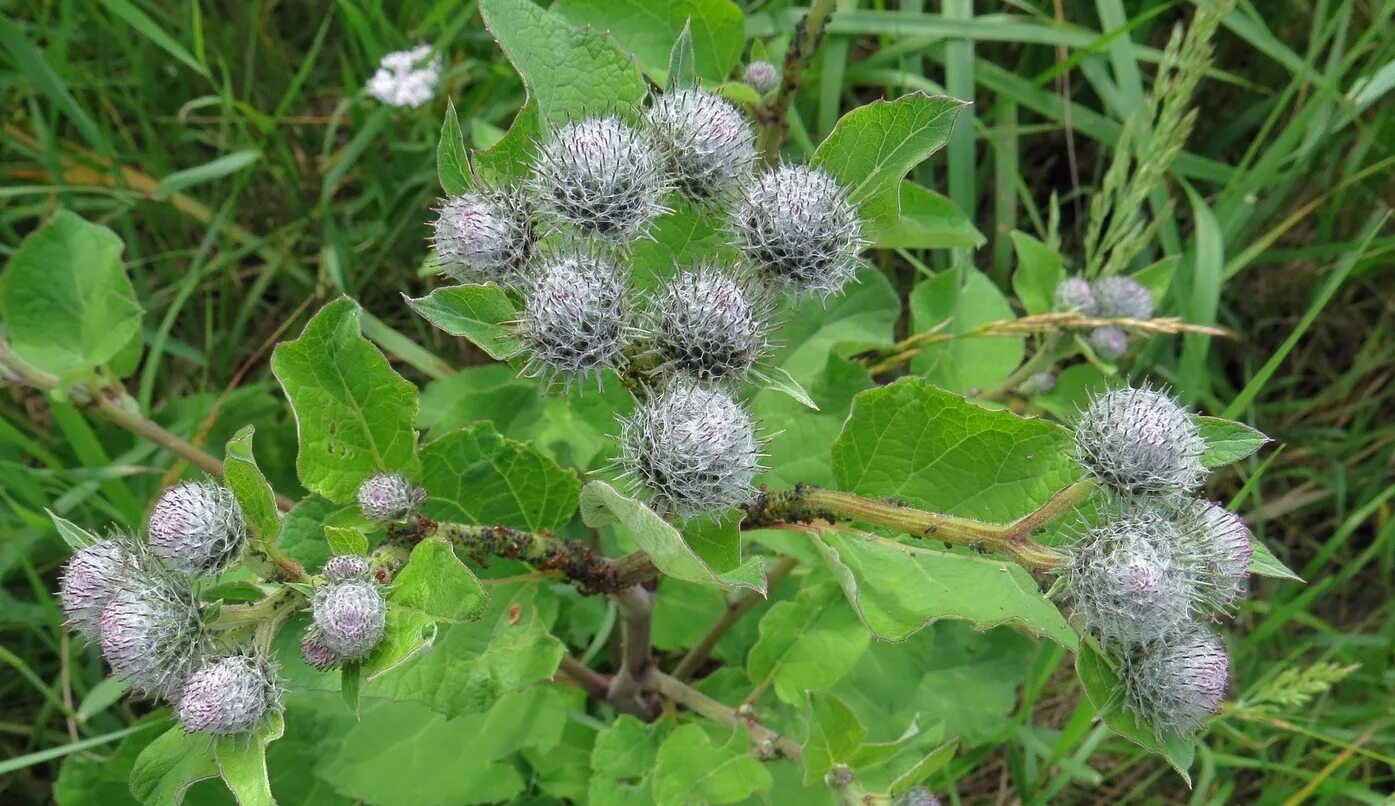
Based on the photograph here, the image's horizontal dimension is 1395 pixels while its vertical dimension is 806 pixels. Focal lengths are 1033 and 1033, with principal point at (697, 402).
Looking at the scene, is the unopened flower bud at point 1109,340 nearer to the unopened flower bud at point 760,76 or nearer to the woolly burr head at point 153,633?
the unopened flower bud at point 760,76

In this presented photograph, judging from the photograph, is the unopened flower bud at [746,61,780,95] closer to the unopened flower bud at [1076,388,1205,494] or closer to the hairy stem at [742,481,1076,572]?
the hairy stem at [742,481,1076,572]

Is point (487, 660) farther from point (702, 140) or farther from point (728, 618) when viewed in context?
point (702, 140)

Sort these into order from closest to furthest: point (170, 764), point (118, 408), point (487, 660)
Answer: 1. point (170, 764)
2. point (487, 660)
3. point (118, 408)

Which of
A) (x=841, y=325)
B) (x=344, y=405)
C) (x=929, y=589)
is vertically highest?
(x=841, y=325)

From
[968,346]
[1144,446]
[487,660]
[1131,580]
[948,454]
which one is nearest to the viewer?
[1131,580]

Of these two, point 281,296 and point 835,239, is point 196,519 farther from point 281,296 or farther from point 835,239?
point 281,296

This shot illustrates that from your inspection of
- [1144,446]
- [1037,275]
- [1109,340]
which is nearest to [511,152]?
[1144,446]
